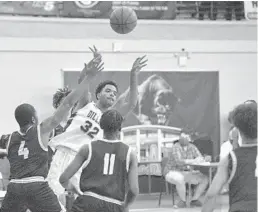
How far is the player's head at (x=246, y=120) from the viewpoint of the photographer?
3.56 m

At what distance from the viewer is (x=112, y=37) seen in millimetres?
13344

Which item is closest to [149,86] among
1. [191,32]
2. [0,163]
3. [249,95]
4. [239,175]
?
[191,32]

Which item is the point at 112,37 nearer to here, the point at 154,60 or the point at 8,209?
the point at 154,60

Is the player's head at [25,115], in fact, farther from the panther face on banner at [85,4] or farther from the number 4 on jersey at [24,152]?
the panther face on banner at [85,4]

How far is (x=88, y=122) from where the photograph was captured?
19.4ft

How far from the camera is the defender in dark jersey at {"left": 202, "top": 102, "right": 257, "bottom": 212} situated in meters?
3.55

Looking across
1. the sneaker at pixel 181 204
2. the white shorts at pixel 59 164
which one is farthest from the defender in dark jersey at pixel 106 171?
the sneaker at pixel 181 204

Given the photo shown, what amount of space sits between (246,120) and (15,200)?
225 cm

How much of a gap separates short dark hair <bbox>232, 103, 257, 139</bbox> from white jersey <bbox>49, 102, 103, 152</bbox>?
243 cm

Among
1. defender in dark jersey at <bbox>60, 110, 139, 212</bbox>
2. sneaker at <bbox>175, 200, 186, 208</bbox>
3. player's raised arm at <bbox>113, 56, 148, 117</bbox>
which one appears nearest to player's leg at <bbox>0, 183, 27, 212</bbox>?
defender in dark jersey at <bbox>60, 110, 139, 212</bbox>

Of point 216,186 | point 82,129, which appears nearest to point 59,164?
point 82,129

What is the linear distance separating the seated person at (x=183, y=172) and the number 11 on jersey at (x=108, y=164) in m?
6.58

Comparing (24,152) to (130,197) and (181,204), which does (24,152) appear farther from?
(181,204)

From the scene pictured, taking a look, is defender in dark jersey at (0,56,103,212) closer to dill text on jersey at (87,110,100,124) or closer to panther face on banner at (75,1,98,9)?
dill text on jersey at (87,110,100,124)
